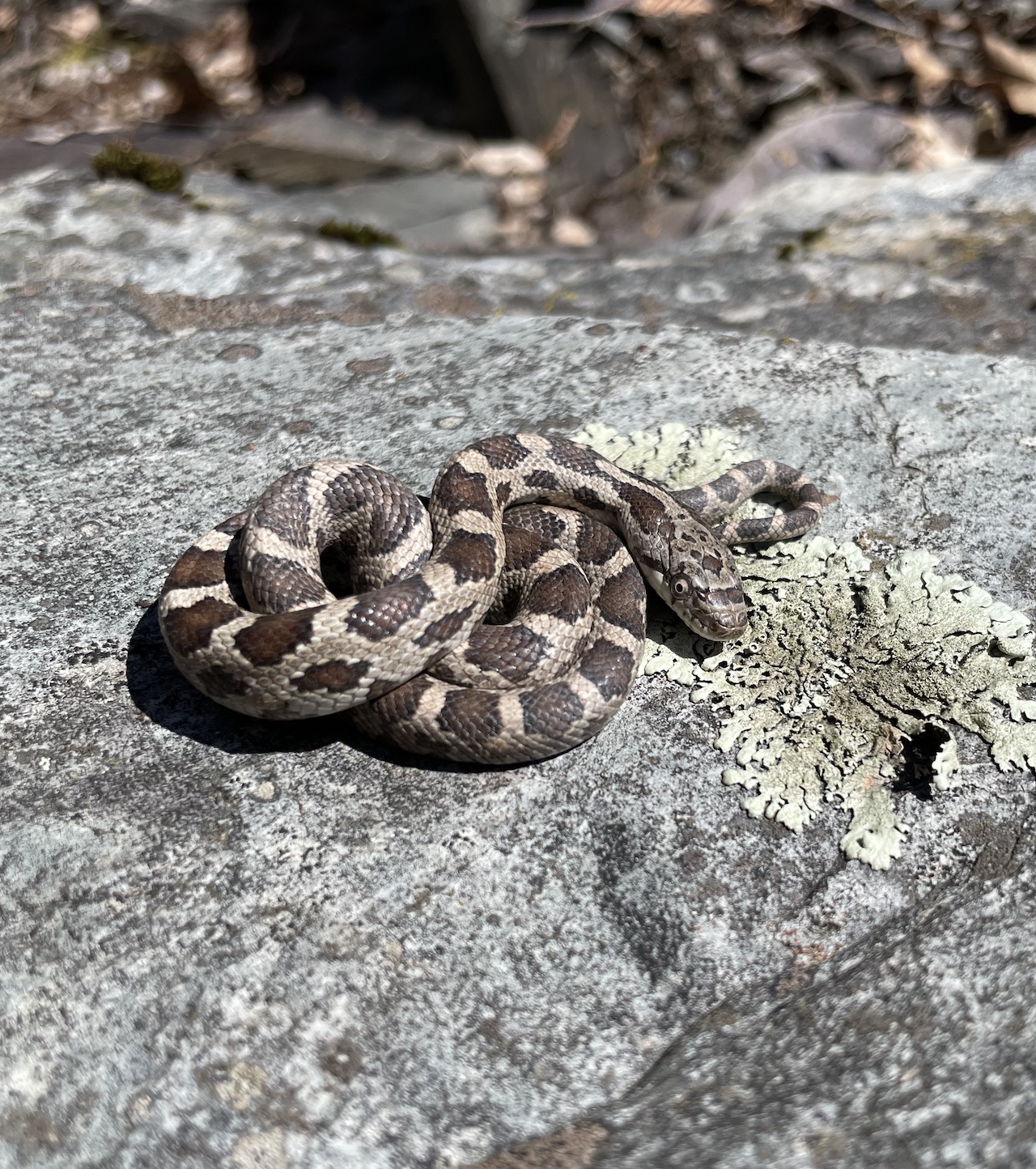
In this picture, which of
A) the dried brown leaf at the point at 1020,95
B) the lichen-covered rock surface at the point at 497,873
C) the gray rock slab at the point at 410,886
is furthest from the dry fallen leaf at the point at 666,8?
the gray rock slab at the point at 410,886

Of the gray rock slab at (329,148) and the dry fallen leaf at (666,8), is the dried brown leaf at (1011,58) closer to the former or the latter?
the dry fallen leaf at (666,8)

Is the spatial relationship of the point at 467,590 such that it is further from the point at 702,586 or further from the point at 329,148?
the point at 329,148

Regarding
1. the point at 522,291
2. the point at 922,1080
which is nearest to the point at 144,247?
the point at 522,291

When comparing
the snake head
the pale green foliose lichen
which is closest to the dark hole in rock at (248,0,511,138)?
the snake head

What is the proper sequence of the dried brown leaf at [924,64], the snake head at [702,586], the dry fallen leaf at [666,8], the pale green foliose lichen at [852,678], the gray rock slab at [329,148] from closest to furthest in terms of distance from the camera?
the pale green foliose lichen at [852,678] → the snake head at [702,586] → the gray rock slab at [329,148] → the dried brown leaf at [924,64] → the dry fallen leaf at [666,8]

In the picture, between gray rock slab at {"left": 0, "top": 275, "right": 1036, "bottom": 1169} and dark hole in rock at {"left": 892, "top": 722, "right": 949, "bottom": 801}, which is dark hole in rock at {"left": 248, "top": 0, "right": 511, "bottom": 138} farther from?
dark hole in rock at {"left": 892, "top": 722, "right": 949, "bottom": 801}

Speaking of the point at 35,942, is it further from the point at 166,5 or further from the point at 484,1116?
the point at 166,5

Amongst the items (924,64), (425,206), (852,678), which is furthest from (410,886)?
(924,64)
